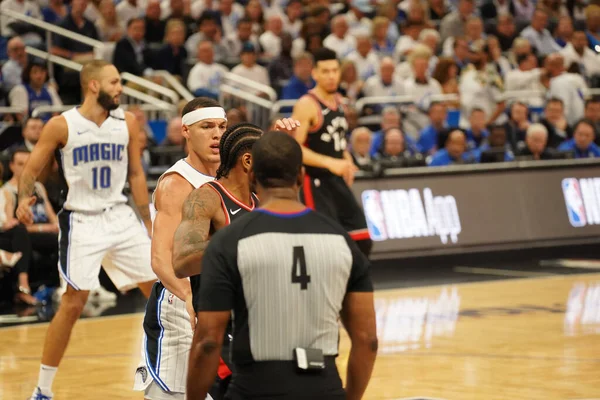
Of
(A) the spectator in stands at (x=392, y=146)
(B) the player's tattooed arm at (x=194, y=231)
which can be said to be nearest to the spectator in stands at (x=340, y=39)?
(A) the spectator in stands at (x=392, y=146)

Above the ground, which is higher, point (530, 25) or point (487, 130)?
point (530, 25)

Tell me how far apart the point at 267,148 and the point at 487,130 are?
44.4 feet

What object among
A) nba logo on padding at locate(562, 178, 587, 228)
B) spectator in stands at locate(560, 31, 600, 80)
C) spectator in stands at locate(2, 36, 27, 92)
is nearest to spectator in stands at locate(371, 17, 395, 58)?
spectator in stands at locate(560, 31, 600, 80)

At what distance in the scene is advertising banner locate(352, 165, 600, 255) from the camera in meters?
14.3

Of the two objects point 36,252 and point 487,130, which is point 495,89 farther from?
point 36,252

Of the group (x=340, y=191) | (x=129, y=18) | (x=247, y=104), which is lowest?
(x=340, y=191)

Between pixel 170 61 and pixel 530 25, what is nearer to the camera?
pixel 170 61

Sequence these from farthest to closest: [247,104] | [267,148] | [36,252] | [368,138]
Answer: [247,104] → [368,138] → [36,252] → [267,148]

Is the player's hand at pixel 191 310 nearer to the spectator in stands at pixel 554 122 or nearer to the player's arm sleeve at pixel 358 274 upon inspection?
the player's arm sleeve at pixel 358 274

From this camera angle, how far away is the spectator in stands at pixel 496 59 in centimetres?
1877

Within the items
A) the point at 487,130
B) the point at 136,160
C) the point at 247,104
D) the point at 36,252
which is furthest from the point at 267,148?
the point at 487,130

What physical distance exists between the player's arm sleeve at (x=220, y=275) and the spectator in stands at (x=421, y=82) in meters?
13.4

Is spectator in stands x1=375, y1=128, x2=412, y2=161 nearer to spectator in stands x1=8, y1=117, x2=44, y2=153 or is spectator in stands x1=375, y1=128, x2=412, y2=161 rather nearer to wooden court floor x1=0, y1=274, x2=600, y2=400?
wooden court floor x1=0, y1=274, x2=600, y2=400

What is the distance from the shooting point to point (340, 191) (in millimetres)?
9570
